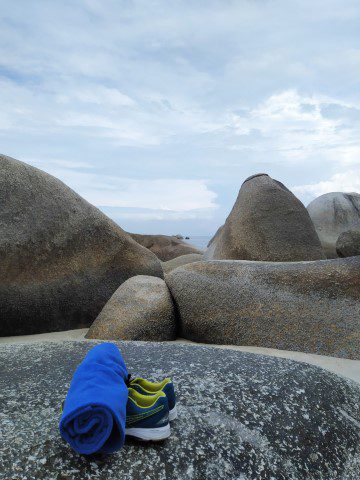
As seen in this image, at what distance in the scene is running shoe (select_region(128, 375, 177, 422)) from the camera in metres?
2.16

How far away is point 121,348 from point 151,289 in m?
2.01

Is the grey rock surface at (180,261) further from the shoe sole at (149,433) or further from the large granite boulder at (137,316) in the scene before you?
the shoe sole at (149,433)

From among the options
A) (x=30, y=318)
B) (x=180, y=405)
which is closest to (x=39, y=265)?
(x=30, y=318)

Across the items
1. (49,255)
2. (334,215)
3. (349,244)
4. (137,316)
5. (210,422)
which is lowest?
(137,316)

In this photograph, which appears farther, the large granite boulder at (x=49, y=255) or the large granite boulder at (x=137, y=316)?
Result: the large granite boulder at (x=49, y=255)

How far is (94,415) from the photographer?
5.86 ft

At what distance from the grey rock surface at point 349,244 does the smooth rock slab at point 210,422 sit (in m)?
3.41

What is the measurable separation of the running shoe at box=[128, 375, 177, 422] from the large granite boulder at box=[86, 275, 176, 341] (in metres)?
2.57

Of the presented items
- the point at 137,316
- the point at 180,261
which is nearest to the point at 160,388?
the point at 137,316

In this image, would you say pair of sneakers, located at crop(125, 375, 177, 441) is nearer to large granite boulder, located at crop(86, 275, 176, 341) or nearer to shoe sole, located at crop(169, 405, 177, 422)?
shoe sole, located at crop(169, 405, 177, 422)

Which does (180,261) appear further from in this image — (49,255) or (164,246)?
(49,255)

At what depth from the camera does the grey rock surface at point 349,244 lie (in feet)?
20.4

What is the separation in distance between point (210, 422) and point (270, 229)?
5.77 m

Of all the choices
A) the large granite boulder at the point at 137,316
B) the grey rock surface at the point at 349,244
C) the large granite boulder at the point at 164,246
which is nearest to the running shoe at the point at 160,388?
the large granite boulder at the point at 137,316
